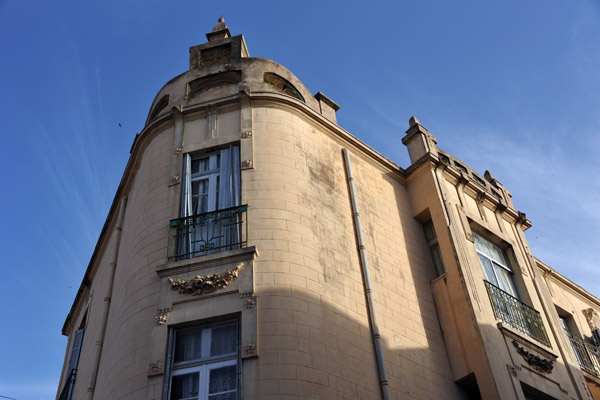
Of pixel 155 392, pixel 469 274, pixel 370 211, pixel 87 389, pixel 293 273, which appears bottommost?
pixel 155 392

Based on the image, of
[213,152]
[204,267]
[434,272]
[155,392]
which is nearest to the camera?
[155,392]

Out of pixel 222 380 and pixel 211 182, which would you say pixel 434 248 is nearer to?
pixel 211 182

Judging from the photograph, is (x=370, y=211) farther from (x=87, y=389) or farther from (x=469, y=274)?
(x=87, y=389)

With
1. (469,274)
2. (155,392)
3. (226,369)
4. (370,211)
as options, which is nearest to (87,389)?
(155,392)

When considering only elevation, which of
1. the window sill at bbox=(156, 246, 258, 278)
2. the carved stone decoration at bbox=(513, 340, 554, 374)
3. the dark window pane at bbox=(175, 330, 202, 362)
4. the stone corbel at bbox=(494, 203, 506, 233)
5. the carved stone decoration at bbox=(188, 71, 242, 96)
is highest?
the carved stone decoration at bbox=(188, 71, 242, 96)

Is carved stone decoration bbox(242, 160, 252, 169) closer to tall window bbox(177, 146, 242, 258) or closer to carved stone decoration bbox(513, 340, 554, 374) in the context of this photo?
tall window bbox(177, 146, 242, 258)

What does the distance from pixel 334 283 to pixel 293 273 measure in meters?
0.92

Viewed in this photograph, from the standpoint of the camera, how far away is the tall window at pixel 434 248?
1507 centimetres

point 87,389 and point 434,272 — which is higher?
point 434,272

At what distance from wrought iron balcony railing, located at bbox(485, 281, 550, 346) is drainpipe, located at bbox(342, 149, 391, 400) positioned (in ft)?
10.0

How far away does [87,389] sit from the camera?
1213 cm

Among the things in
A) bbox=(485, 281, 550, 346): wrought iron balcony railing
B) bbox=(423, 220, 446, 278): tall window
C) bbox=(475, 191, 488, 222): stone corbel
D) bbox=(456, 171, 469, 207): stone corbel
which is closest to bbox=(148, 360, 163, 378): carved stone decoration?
bbox=(423, 220, 446, 278): tall window

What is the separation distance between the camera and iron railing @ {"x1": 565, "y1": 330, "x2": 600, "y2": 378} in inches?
704

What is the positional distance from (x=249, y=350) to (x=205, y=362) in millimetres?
800
